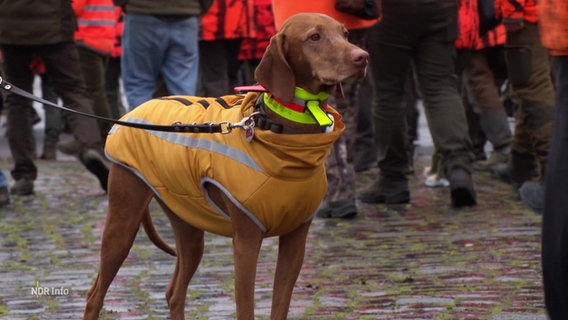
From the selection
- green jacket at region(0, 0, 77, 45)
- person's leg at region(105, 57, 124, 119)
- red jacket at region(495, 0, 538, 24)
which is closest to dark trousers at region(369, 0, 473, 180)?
red jacket at region(495, 0, 538, 24)

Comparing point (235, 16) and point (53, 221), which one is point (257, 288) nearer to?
point (53, 221)

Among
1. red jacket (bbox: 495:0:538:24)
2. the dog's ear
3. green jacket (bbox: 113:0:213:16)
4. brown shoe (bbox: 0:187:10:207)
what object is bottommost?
brown shoe (bbox: 0:187:10:207)

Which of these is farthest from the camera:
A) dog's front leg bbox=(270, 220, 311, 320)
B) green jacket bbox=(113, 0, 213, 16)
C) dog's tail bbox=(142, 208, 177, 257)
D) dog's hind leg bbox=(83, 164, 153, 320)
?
green jacket bbox=(113, 0, 213, 16)

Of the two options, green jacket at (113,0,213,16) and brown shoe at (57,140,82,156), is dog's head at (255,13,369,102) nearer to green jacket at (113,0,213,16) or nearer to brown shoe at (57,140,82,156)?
green jacket at (113,0,213,16)

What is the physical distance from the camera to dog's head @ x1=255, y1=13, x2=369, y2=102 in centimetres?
490

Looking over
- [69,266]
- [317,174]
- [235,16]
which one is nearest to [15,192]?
[235,16]

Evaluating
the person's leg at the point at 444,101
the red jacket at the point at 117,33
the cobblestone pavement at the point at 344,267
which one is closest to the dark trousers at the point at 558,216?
the cobblestone pavement at the point at 344,267

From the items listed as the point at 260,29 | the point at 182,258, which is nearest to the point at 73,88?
the point at 260,29

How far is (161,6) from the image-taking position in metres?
9.26

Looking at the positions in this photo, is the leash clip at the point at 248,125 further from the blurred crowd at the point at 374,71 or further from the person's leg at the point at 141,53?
the person's leg at the point at 141,53

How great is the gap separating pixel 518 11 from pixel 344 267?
8.71ft

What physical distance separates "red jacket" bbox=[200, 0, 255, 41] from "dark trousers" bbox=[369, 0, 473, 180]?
223 centimetres

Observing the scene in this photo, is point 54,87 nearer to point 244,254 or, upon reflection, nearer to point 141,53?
point 141,53

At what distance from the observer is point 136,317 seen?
5875mm
